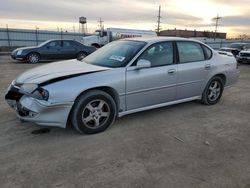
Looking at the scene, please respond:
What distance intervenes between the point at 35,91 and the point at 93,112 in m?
0.93

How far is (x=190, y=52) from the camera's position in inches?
205

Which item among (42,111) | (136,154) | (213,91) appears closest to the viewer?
(136,154)

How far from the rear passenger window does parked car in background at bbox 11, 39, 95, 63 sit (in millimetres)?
10165

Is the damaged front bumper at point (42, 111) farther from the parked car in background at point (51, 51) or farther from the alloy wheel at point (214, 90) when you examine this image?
the parked car in background at point (51, 51)

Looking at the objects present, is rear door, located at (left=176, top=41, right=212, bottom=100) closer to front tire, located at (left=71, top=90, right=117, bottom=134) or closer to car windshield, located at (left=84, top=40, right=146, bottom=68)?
car windshield, located at (left=84, top=40, right=146, bottom=68)

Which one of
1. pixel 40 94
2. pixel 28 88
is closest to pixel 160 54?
pixel 40 94

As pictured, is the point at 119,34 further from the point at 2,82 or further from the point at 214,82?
the point at 214,82

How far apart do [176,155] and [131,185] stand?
3.06 ft

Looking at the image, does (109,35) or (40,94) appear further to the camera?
(109,35)

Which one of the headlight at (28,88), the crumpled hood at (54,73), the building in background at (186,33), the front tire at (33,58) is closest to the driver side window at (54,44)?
the front tire at (33,58)

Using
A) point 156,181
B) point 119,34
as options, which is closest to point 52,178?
point 156,181

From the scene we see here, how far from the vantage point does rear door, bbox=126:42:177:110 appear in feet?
14.1

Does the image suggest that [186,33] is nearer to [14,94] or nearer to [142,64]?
[142,64]

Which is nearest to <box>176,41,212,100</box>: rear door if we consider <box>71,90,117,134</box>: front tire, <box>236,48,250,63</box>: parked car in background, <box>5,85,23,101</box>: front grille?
<box>71,90,117,134</box>: front tire
